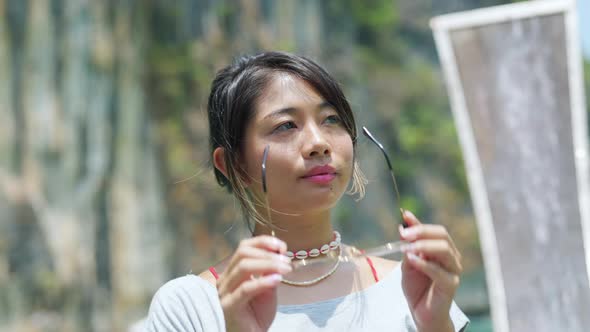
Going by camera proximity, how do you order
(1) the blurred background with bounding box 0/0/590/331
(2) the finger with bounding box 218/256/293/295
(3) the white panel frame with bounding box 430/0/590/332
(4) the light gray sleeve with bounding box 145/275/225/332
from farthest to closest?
(1) the blurred background with bounding box 0/0/590/331 → (3) the white panel frame with bounding box 430/0/590/332 → (4) the light gray sleeve with bounding box 145/275/225/332 → (2) the finger with bounding box 218/256/293/295

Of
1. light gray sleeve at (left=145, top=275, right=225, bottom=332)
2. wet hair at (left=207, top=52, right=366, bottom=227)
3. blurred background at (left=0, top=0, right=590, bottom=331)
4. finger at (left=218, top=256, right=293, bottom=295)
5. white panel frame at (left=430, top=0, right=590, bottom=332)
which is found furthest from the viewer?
blurred background at (left=0, top=0, right=590, bottom=331)

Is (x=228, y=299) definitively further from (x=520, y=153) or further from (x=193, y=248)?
(x=193, y=248)

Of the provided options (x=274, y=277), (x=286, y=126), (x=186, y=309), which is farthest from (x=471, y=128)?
(x=274, y=277)

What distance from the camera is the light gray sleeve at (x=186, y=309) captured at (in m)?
1.06

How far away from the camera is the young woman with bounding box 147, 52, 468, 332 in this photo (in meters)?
0.99

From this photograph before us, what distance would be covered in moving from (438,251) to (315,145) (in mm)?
241

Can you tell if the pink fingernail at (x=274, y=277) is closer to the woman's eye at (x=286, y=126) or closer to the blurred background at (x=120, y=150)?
the woman's eye at (x=286, y=126)

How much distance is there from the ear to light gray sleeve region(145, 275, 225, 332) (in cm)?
21

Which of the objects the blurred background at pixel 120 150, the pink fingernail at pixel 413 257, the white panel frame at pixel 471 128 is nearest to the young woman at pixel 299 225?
the pink fingernail at pixel 413 257

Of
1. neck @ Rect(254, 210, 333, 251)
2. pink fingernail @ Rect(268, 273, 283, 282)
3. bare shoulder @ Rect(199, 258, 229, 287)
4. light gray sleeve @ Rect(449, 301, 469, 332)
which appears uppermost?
pink fingernail @ Rect(268, 273, 283, 282)

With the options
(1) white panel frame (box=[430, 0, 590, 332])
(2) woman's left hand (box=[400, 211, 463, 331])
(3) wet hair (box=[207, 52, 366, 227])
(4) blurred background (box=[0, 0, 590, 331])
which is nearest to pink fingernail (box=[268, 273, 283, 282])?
(2) woman's left hand (box=[400, 211, 463, 331])

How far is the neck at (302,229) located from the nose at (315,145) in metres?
0.11

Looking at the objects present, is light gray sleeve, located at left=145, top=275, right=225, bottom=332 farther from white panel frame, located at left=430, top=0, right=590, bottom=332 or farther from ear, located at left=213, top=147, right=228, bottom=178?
white panel frame, located at left=430, top=0, right=590, bottom=332

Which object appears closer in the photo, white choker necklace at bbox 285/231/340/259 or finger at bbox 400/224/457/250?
finger at bbox 400/224/457/250
